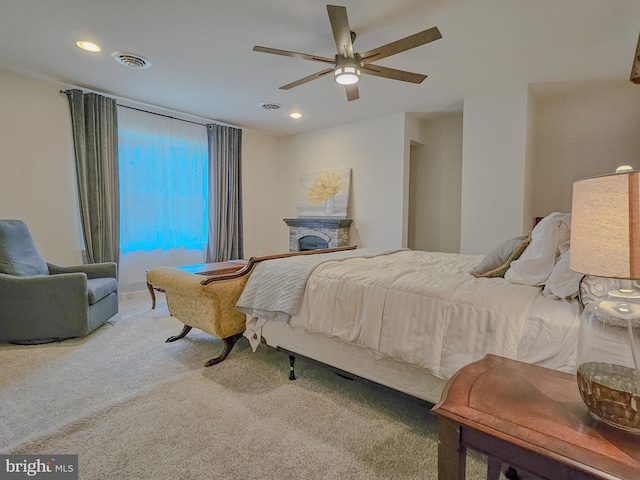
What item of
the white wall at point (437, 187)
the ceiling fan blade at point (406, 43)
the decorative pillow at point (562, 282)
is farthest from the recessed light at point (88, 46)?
the white wall at point (437, 187)

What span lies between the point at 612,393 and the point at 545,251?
1.04 metres

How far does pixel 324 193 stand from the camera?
553cm

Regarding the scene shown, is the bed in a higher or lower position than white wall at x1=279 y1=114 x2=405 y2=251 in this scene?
lower

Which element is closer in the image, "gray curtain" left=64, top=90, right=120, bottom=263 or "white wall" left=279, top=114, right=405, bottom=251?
"gray curtain" left=64, top=90, right=120, bottom=263

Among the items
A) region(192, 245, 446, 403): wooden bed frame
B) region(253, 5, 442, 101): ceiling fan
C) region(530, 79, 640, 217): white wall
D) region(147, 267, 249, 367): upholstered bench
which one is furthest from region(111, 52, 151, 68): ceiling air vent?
region(530, 79, 640, 217): white wall

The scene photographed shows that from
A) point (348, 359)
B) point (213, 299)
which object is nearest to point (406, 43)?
point (348, 359)

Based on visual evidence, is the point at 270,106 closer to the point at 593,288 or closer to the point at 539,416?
the point at 593,288

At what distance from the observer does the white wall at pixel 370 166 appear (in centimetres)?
475

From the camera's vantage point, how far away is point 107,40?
2.77m

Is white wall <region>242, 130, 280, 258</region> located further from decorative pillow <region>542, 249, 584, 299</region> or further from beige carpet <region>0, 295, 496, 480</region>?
decorative pillow <region>542, 249, 584, 299</region>

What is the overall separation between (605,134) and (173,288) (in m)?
4.76

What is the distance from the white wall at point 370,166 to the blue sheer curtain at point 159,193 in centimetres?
192

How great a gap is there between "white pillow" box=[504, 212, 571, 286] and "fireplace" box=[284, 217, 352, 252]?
353 cm

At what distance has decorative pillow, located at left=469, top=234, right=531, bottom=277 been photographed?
72.7 inches
